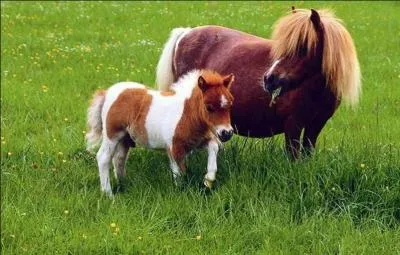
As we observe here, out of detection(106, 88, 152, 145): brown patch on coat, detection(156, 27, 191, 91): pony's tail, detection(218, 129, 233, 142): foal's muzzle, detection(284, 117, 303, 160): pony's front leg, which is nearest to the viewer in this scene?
detection(218, 129, 233, 142): foal's muzzle

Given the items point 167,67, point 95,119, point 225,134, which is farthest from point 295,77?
point 167,67

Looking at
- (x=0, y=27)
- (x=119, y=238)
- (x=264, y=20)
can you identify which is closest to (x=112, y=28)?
(x=0, y=27)

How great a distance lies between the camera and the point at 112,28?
16.8 m

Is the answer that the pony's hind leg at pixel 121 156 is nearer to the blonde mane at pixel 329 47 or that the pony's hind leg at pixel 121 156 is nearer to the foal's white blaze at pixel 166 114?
the foal's white blaze at pixel 166 114

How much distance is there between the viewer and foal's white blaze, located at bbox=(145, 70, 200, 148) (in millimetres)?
6023

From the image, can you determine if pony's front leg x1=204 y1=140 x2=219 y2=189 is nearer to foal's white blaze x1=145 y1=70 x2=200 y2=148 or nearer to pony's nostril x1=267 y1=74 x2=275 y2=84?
foal's white blaze x1=145 y1=70 x2=200 y2=148

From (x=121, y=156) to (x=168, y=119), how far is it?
2.52ft

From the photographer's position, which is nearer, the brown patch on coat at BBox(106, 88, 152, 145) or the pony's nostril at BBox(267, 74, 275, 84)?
the pony's nostril at BBox(267, 74, 275, 84)

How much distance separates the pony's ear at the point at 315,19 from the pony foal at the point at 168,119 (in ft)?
2.86

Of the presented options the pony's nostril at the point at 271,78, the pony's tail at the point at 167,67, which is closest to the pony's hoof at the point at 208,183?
the pony's nostril at the point at 271,78

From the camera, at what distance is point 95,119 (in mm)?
6656

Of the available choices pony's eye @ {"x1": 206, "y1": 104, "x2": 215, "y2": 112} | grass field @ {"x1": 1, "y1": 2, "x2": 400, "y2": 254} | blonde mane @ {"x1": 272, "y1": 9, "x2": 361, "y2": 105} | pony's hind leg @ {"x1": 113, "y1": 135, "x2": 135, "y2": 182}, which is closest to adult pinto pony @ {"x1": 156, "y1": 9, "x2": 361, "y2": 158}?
blonde mane @ {"x1": 272, "y1": 9, "x2": 361, "y2": 105}

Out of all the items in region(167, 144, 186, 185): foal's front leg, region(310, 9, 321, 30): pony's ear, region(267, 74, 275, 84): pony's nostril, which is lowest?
region(167, 144, 186, 185): foal's front leg

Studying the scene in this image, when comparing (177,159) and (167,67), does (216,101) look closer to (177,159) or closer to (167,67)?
(177,159)
